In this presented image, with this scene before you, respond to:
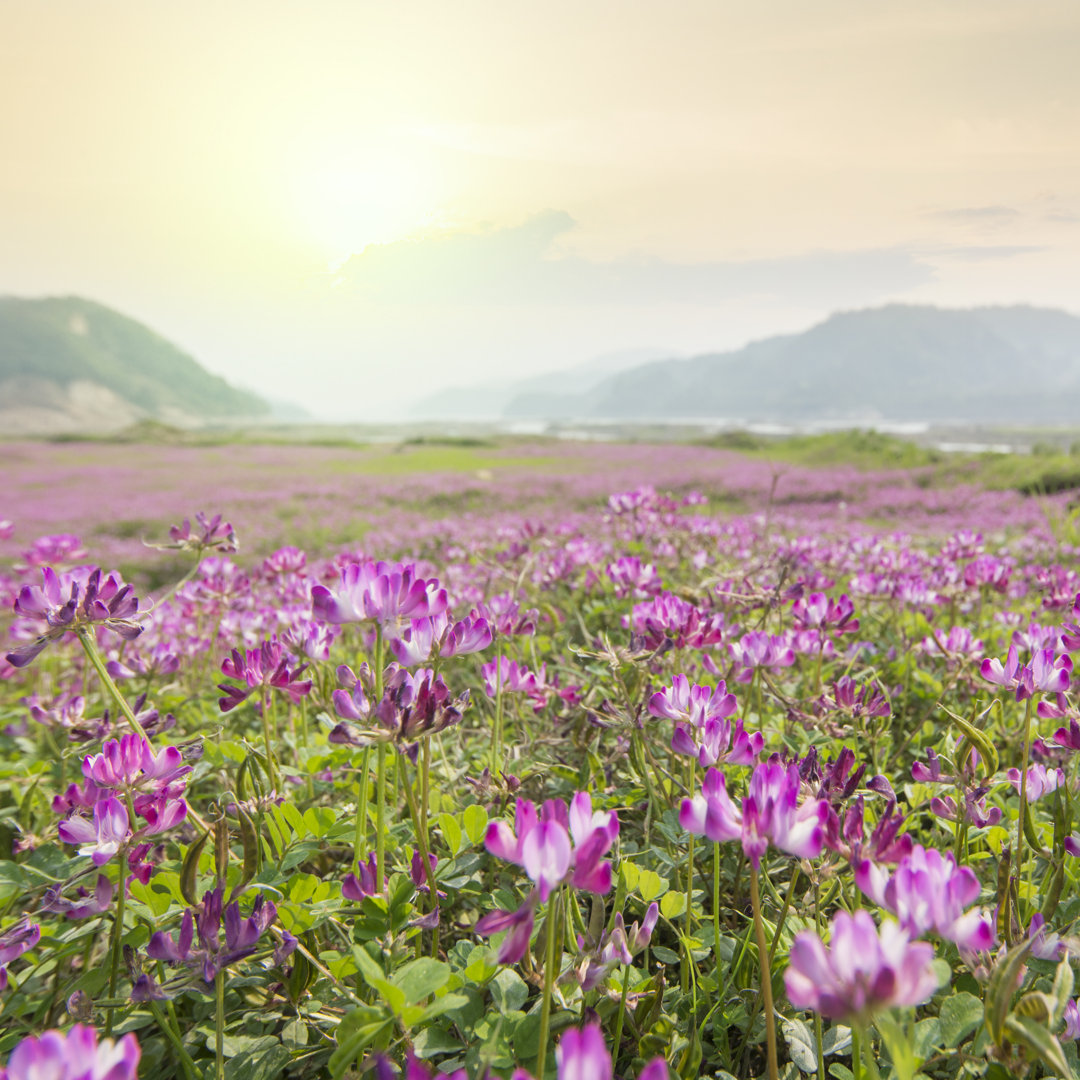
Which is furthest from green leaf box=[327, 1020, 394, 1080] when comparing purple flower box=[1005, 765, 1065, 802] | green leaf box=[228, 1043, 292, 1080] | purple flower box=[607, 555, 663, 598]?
purple flower box=[607, 555, 663, 598]

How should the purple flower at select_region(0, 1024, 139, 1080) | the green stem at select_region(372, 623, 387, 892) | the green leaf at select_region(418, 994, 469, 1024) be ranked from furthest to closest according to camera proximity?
the green stem at select_region(372, 623, 387, 892) < the green leaf at select_region(418, 994, 469, 1024) < the purple flower at select_region(0, 1024, 139, 1080)

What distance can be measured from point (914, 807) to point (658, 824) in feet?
3.50

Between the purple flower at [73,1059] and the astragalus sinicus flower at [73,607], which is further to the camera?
the astragalus sinicus flower at [73,607]

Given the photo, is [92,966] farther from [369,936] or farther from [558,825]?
[558,825]

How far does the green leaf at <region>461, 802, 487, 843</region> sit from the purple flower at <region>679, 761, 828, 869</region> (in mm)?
819

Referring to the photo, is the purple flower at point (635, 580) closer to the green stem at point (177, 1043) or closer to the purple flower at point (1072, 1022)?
the purple flower at point (1072, 1022)

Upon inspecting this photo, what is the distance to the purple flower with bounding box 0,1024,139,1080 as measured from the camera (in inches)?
31.3

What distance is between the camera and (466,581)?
5254 mm

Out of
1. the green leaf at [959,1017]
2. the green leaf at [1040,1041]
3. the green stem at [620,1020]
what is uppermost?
the green leaf at [1040,1041]

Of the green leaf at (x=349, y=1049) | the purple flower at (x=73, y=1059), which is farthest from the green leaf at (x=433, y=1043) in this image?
the purple flower at (x=73, y=1059)

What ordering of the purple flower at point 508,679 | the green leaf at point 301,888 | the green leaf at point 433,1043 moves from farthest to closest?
the purple flower at point 508,679 → the green leaf at point 301,888 → the green leaf at point 433,1043

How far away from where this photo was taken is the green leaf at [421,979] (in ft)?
3.94

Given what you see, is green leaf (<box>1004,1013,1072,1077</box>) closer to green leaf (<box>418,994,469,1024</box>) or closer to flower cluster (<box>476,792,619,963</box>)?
flower cluster (<box>476,792,619,963</box>)

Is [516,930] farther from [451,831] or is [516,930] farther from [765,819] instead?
[451,831]
